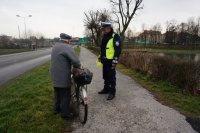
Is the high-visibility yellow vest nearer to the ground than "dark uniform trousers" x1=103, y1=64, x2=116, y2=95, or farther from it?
farther from it

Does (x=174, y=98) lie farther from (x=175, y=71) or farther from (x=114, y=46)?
(x=114, y=46)

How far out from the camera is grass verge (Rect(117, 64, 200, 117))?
16.7 feet

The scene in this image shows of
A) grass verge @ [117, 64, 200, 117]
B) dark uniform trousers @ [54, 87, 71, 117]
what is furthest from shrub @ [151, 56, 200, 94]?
dark uniform trousers @ [54, 87, 71, 117]

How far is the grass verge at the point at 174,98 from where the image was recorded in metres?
5.10

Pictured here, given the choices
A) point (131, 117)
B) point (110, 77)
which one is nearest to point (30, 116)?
point (131, 117)

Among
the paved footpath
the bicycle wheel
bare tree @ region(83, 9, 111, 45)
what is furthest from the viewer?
bare tree @ region(83, 9, 111, 45)

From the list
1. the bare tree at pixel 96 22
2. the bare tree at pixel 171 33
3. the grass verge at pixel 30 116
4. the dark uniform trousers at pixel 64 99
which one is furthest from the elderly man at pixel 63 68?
the bare tree at pixel 171 33

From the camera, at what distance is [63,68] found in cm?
421

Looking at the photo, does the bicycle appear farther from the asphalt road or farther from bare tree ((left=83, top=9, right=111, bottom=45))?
bare tree ((left=83, top=9, right=111, bottom=45))

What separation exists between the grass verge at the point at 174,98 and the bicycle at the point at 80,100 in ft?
8.11

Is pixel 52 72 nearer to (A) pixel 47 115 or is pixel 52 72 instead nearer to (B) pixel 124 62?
(A) pixel 47 115

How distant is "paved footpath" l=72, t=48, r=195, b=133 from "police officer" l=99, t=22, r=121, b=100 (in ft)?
1.86

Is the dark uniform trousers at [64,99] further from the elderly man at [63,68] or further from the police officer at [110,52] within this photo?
the police officer at [110,52]

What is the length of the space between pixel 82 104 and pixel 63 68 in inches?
33.8
